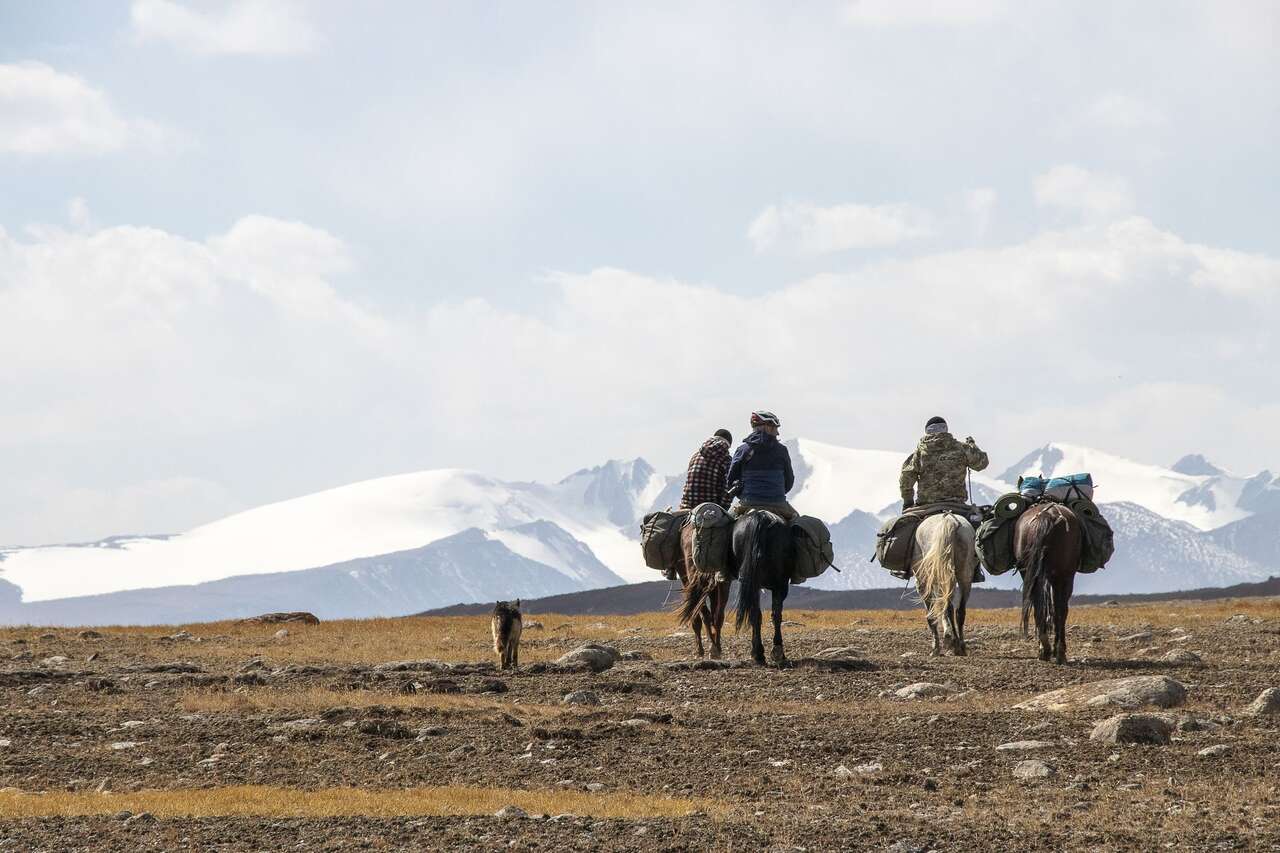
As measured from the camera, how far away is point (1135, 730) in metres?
14.3

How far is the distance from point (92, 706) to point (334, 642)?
16004 millimetres

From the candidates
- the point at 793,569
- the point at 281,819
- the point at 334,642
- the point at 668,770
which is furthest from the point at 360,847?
the point at 334,642

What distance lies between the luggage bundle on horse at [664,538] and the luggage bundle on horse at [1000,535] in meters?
5.20

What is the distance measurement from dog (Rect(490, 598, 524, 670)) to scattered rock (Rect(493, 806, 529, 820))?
13076 millimetres

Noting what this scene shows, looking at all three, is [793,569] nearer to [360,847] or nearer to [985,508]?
[985,508]

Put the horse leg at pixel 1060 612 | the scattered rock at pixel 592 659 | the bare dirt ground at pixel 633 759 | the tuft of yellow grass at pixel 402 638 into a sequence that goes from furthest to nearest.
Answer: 1. the tuft of yellow grass at pixel 402 638
2. the scattered rock at pixel 592 659
3. the horse leg at pixel 1060 612
4. the bare dirt ground at pixel 633 759

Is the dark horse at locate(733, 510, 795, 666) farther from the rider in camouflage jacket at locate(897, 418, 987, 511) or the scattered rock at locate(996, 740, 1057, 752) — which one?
the scattered rock at locate(996, 740, 1057, 752)

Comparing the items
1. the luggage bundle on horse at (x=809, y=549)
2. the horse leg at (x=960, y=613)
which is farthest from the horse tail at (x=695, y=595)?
the horse leg at (x=960, y=613)

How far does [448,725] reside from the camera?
16828 mm

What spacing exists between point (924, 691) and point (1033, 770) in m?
5.72

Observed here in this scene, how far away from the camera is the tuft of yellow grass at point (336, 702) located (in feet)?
61.0

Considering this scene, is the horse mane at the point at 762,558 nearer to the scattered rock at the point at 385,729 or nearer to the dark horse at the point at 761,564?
the dark horse at the point at 761,564

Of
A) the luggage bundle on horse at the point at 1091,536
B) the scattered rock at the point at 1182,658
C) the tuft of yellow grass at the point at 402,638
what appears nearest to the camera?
the scattered rock at the point at 1182,658

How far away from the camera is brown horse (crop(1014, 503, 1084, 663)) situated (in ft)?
74.4
